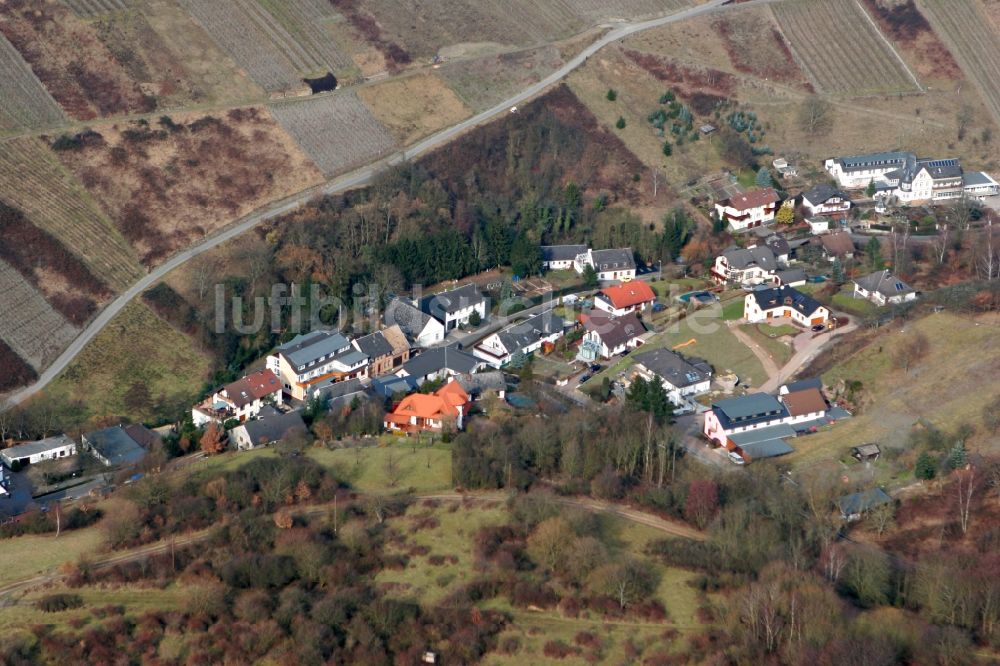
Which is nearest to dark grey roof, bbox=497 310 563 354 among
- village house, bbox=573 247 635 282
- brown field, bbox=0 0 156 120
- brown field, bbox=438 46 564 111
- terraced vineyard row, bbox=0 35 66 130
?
village house, bbox=573 247 635 282

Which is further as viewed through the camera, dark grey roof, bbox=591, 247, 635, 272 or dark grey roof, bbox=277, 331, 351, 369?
dark grey roof, bbox=591, 247, 635, 272

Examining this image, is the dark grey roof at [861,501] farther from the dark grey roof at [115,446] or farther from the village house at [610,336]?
the dark grey roof at [115,446]

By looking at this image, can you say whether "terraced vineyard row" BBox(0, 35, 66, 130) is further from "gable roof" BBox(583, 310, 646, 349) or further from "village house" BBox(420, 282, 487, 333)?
"gable roof" BBox(583, 310, 646, 349)

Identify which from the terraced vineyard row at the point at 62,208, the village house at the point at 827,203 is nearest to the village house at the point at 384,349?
the terraced vineyard row at the point at 62,208

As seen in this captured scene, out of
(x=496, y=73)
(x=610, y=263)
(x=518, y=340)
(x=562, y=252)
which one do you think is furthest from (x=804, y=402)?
(x=496, y=73)

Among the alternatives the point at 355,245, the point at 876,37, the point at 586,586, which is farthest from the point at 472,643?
the point at 876,37

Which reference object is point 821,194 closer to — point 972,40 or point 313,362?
point 972,40

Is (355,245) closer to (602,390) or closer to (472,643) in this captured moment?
(602,390)
